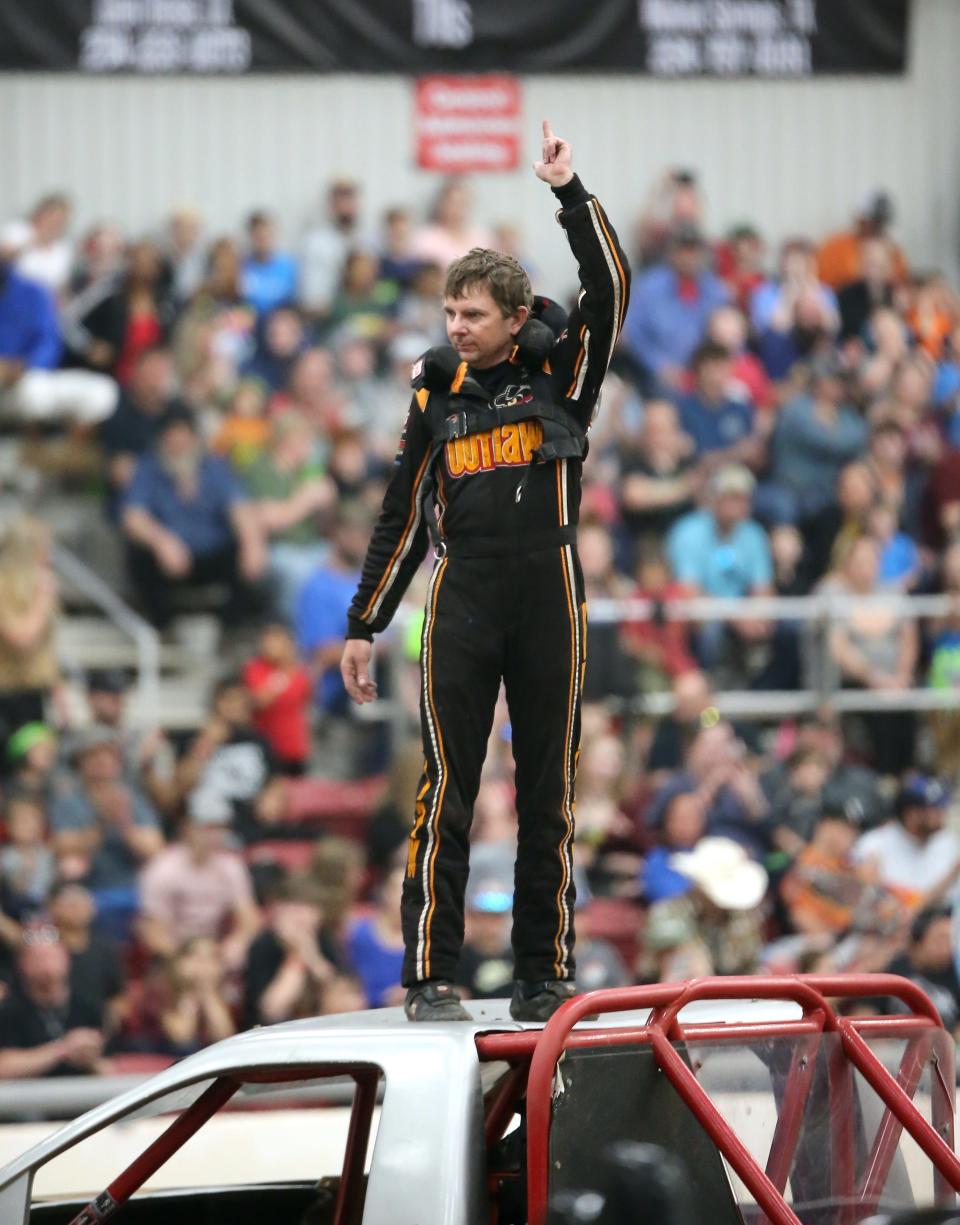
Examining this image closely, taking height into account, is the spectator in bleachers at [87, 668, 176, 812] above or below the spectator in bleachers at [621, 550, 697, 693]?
below

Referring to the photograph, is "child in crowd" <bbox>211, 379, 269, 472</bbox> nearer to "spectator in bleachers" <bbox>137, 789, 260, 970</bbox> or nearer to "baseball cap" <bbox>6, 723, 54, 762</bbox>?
"baseball cap" <bbox>6, 723, 54, 762</bbox>

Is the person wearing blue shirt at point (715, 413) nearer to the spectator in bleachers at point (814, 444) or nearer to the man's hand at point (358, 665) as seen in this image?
the spectator in bleachers at point (814, 444)

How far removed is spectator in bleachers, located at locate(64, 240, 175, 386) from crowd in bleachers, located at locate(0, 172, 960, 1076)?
0.07ft

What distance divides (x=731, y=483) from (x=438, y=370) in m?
7.61

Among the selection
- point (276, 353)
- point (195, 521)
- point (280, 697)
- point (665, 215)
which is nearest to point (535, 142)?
point (665, 215)

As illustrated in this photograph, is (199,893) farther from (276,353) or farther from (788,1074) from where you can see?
(788,1074)

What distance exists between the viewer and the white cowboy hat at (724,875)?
943cm

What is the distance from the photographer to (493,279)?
16.1ft

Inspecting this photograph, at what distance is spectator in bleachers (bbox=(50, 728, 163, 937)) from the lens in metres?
9.81

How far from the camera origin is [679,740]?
36.3 ft

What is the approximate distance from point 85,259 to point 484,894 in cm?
710

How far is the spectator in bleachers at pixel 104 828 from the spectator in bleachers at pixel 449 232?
5.06m

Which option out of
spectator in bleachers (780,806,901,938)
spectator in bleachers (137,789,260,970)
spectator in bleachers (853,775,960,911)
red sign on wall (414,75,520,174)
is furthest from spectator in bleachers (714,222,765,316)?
spectator in bleachers (137,789,260,970)

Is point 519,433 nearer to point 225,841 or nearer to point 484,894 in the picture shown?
point 484,894
